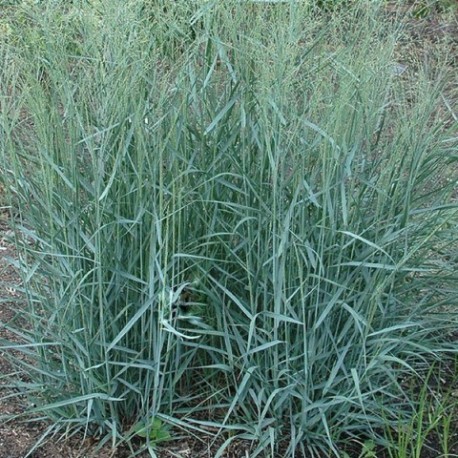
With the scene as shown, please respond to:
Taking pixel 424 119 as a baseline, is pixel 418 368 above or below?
below

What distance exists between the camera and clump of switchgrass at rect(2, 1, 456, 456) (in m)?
2.83

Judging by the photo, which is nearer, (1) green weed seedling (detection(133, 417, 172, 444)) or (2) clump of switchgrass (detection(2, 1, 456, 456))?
(2) clump of switchgrass (detection(2, 1, 456, 456))

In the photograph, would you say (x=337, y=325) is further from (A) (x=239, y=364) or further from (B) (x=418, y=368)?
(B) (x=418, y=368)

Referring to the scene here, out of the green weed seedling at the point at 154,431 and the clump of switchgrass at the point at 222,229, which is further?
the green weed seedling at the point at 154,431

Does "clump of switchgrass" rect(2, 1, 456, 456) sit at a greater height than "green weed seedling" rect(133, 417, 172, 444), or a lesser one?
greater

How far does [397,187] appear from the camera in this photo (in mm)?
2996

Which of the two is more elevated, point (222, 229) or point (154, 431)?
point (222, 229)

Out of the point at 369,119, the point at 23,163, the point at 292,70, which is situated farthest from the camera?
the point at 23,163

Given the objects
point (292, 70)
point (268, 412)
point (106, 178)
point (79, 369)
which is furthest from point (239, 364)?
point (292, 70)

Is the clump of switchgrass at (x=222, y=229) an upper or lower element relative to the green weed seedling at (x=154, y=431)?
upper

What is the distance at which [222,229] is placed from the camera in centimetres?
311

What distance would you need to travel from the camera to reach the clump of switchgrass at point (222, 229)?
9.29ft

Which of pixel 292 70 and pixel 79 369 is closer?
pixel 292 70

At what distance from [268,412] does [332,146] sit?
3.19 ft
